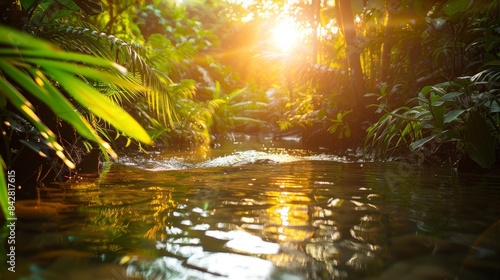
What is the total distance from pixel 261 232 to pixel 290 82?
8131 mm

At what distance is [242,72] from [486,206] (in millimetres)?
18549

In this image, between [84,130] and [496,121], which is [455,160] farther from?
[84,130]

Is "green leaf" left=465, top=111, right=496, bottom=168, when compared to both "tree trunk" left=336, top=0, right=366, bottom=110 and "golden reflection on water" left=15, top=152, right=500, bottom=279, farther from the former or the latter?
"tree trunk" left=336, top=0, right=366, bottom=110

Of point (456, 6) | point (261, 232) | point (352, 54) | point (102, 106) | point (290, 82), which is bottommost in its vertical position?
point (261, 232)

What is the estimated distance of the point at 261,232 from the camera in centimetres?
129

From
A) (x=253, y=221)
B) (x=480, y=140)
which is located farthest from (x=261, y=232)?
(x=480, y=140)

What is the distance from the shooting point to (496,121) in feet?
8.91

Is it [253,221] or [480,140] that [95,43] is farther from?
[480,140]

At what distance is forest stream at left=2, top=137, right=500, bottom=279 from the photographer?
96cm

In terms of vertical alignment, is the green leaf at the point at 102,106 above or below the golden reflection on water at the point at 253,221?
above

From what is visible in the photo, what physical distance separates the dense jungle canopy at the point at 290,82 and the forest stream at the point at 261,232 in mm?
303

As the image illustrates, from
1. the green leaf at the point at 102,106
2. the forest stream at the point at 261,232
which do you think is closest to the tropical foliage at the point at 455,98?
the forest stream at the point at 261,232

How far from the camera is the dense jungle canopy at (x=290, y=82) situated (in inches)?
36.6

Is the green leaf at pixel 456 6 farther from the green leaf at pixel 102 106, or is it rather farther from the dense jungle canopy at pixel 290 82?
the green leaf at pixel 102 106
